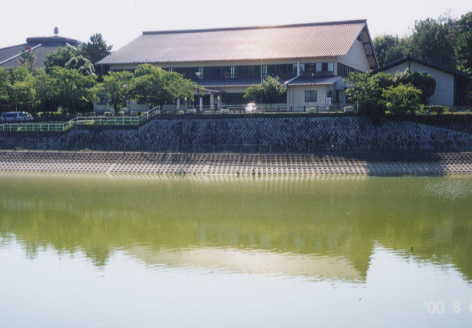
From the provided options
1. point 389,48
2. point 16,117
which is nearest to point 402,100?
point 389,48

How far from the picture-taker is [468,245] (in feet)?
62.5

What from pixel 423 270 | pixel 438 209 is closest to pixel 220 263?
pixel 423 270

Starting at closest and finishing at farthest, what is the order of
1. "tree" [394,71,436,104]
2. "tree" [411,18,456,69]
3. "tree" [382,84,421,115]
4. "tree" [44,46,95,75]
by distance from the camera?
"tree" [382,84,421,115] < "tree" [394,71,436,104] < "tree" [44,46,95,75] < "tree" [411,18,456,69]

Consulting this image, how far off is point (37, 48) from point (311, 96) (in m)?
41.1

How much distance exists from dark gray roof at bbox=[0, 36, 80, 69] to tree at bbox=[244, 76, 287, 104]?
1332 inches

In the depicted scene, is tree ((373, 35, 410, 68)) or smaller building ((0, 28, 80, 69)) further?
smaller building ((0, 28, 80, 69))

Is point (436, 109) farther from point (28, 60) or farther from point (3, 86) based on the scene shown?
point (28, 60)

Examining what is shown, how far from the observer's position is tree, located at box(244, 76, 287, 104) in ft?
139

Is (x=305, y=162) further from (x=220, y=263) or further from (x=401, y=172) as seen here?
(x=220, y=263)

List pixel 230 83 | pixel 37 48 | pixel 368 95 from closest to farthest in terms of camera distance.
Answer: pixel 368 95 → pixel 230 83 → pixel 37 48

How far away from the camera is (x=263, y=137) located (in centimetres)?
3841

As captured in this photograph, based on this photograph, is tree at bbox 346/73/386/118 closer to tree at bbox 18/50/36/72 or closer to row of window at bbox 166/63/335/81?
row of window at bbox 166/63/335/81

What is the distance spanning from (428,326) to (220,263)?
680 centimetres

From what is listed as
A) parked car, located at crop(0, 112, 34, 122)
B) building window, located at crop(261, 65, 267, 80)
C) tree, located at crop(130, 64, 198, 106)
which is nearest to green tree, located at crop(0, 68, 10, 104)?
parked car, located at crop(0, 112, 34, 122)
